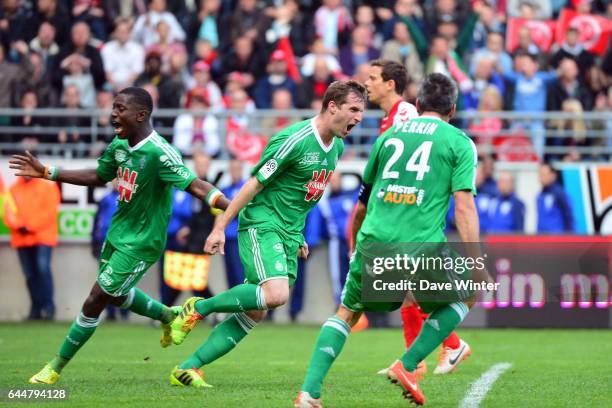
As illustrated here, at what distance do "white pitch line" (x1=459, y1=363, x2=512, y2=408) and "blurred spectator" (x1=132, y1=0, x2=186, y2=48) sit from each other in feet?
37.1

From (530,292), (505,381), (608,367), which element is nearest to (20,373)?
(505,381)

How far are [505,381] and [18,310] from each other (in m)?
10.8

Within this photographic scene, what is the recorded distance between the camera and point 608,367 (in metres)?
11.6

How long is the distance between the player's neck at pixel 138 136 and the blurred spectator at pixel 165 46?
10.6 m

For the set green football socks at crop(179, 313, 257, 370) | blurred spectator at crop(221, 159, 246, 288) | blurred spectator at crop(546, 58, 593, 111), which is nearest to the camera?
green football socks at crop(179, 313, 257, 370)

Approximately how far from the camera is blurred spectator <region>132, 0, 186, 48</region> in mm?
21219

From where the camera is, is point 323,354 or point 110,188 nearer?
point 323,354

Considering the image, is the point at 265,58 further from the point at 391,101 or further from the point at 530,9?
the point at 391,101

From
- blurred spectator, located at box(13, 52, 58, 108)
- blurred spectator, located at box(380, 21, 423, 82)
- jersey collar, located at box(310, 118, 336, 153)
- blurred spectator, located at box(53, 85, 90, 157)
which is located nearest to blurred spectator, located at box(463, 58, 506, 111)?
blurred spectator, located at box(380, 21, 423, 82)

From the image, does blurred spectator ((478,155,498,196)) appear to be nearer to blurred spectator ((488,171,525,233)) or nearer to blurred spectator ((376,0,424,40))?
blurred spectator ((488,171,525,233))

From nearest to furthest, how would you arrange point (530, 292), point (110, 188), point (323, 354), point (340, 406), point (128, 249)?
point (323, 354)
point (340, 406)
point (128, 249)
point (530, 292)
point (110, 188)

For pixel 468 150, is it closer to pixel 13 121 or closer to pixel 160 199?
pixel 160 199

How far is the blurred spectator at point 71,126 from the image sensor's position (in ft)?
62.1

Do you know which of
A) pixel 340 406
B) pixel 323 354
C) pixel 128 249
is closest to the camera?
pixel 323 354
